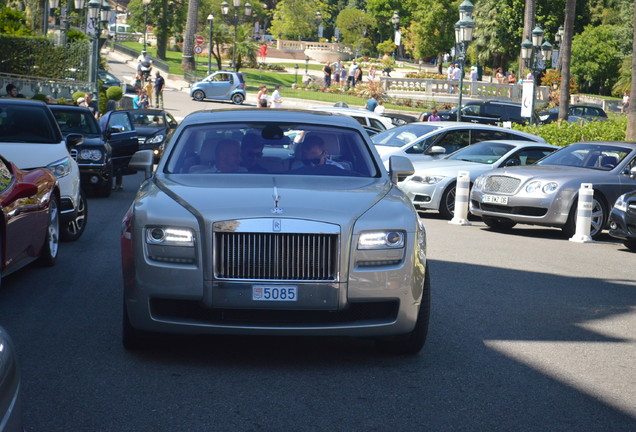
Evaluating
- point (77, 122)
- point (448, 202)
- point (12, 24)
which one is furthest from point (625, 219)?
point (12, 24)

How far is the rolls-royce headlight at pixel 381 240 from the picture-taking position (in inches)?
261

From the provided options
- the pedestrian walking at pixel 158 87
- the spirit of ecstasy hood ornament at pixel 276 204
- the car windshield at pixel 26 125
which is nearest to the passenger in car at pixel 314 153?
the spirit of ecstasy hood ornament at pixel 276 204

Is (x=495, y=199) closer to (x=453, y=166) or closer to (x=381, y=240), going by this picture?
(x=453, y=166)

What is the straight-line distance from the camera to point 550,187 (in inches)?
653

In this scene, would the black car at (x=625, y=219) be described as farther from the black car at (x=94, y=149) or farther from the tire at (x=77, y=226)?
the black car at (x=94, y=149)

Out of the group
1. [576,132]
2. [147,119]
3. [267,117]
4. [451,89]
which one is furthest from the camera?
[451,89]

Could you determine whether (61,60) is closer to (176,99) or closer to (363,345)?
(176,99)

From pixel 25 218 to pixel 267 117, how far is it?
8.80 feet

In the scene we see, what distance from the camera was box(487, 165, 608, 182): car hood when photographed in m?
16.7

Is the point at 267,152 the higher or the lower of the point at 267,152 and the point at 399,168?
the higher

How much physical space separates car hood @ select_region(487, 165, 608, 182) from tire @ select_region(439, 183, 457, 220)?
1.72 meters

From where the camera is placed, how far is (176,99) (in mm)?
56812

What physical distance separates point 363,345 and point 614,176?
10.5 metres

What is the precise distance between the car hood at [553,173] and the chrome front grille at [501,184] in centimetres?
9
